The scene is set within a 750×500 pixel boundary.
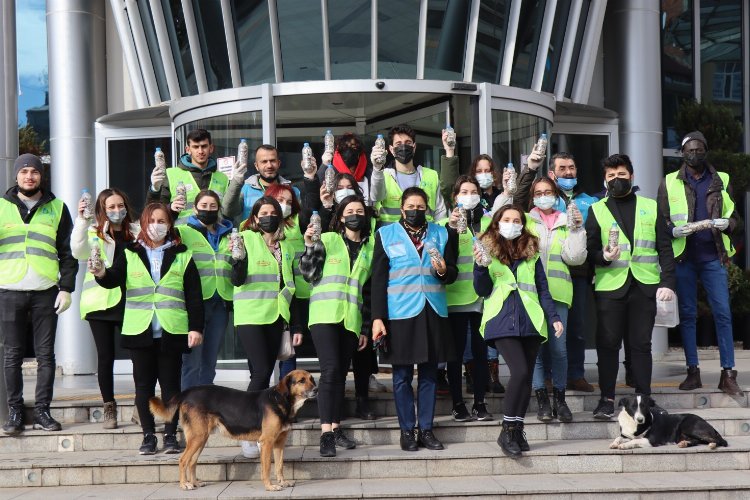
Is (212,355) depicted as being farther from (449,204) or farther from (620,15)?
(620,15)

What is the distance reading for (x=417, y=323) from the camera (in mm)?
8133

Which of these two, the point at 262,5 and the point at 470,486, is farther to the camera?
the point at 262,5

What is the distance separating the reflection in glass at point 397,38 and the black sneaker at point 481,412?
14.7 feet

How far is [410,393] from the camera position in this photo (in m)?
8.19

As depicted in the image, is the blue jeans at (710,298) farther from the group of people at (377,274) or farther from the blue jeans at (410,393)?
the blue jeans at (410,393)

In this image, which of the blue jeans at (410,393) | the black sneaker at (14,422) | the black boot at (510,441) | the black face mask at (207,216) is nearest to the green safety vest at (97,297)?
the black face mask at (207,216)

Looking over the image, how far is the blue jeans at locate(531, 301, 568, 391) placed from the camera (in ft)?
27.9

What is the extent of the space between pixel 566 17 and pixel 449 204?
4.68m

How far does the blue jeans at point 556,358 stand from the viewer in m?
8.52

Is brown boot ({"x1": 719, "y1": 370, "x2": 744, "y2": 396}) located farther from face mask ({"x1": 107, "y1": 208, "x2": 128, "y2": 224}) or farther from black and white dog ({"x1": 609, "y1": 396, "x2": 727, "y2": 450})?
face mask ({"x1": 107, "y1": 208, "x2": 128, "y2": 224})

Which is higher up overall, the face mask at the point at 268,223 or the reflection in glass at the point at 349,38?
the reflection in glass at the point at 349,38

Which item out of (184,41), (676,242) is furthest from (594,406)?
(184,41)

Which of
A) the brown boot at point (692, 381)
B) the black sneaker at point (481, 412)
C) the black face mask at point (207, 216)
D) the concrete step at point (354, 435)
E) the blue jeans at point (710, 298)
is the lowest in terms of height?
the concrete step at point (354, 435)

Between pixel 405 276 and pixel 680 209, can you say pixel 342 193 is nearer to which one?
pixel 405 276
